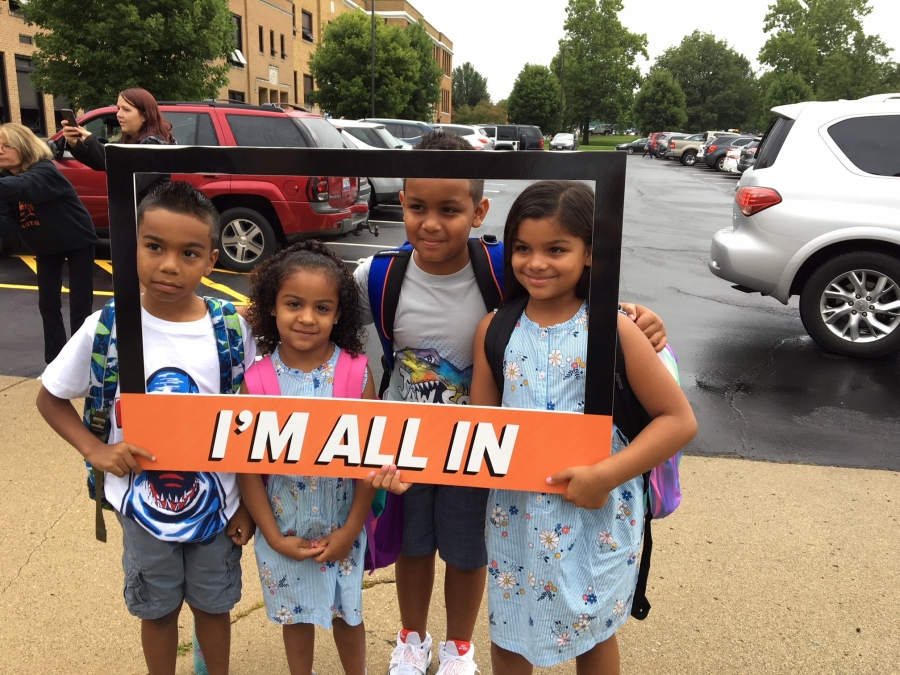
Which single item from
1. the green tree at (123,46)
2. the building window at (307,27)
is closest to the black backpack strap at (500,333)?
the green tree at (123,46)

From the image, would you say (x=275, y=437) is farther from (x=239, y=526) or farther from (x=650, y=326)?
(x=650, y=326)

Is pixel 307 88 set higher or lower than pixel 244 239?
higher

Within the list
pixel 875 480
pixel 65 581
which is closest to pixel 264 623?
pixel 65 581

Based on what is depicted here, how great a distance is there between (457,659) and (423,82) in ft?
161

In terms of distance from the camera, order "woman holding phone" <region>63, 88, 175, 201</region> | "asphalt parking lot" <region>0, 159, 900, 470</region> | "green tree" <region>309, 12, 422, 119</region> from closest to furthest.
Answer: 1. "asphalt parking lot" <region>0, 159, 900, 470</region>
2. "woman holding phone" <region>63, 88, 175, 201</region>
3. "green tree" <region>309, 12, 422, 119</region>

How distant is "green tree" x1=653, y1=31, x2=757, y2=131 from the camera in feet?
251

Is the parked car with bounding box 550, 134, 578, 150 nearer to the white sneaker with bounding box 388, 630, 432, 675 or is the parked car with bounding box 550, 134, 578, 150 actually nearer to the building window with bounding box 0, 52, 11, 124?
the building window with bounding box 0, 52, 11, 124

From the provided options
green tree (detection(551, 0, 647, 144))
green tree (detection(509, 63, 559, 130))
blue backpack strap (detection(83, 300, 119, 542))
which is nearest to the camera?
blue backpack strap (detection(83, 300, 119, 542))

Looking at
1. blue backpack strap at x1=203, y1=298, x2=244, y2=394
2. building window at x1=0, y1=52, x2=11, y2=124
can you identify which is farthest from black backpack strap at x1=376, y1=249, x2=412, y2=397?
building window at x1=0, y1=52, x2=11, y2=124

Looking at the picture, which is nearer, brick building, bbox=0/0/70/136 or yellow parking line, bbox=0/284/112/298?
yellow parking line, bbox=0/284/112/298

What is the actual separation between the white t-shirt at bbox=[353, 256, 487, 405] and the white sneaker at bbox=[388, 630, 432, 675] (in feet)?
2.67

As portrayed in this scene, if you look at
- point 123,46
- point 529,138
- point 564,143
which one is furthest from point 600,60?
point 123,46

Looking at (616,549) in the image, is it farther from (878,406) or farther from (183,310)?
(878,406)

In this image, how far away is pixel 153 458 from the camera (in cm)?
176
